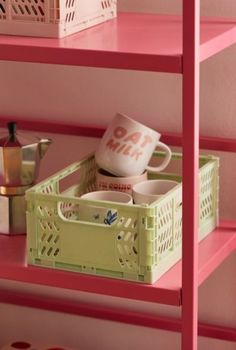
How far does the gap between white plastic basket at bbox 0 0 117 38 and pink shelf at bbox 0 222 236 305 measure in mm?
399

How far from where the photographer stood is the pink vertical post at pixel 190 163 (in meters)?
1.53

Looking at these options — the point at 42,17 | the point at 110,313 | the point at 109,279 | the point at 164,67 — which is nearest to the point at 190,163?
the point at 164,67

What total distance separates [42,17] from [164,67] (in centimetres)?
28

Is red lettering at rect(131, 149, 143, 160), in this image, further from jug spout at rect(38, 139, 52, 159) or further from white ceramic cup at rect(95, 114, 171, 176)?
jug spout at rect(38, 139, 52, 159)

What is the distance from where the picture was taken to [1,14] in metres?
1.75

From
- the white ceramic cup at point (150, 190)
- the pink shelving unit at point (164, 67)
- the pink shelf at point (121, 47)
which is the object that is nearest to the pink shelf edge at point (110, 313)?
the pink shelving unit at point (164, 67)

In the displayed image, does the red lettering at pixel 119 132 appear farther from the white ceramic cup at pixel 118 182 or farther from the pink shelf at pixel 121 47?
the pink shelf at pixel 121 47

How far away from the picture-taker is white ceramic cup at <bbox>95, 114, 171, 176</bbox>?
185 centimetres

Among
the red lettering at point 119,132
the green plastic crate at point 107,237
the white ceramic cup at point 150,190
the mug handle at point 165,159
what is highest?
the red lettering at point 119,132

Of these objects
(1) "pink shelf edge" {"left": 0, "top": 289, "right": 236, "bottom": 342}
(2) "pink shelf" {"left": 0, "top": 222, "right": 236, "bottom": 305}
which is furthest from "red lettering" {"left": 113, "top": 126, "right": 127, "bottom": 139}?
(1) "pink shelf edge" {"left": 0, "top": 289, "right": 236, "bottom": 342}

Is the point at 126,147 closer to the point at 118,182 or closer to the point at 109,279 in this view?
the point at 118,182

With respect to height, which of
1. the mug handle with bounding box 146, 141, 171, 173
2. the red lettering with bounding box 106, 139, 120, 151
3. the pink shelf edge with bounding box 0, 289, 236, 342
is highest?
the red lettering with bounding box 106, 139, 120, 151

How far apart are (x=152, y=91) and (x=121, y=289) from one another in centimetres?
53

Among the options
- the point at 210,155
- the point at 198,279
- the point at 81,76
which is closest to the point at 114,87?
the point at 81,76
